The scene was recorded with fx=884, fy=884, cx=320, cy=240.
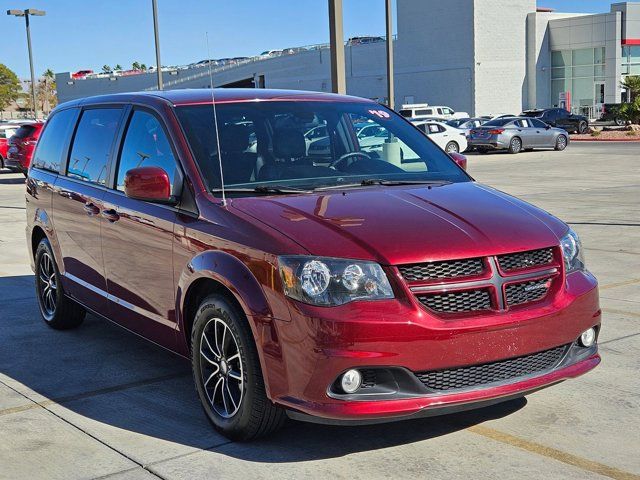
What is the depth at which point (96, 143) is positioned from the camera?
6.39 meters

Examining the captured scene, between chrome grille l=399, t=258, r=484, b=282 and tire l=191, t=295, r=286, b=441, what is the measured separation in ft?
2.86

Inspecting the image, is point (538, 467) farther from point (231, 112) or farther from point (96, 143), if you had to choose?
point (96, 143)

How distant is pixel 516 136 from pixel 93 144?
3116cm

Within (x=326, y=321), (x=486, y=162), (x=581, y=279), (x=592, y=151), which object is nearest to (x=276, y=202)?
(x=326, y=321)

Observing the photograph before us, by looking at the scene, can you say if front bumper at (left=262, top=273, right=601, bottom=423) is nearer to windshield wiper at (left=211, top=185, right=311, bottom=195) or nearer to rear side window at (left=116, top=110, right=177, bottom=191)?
windshield wiper at (left=211, top=185, right=311, bottom=195)

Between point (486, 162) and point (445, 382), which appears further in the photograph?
point (486, 162)

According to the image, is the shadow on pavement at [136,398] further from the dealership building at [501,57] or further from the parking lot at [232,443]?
the dealership building at [501,57]

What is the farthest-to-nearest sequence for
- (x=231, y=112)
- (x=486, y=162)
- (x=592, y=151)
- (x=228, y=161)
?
(x=592, y=151), (x=486, y=162), (x=231, y=112), (x=228, y=161)

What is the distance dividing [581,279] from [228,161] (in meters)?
2.12

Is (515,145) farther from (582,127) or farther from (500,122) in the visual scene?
(582,127)

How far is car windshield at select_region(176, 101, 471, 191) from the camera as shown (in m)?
5.25

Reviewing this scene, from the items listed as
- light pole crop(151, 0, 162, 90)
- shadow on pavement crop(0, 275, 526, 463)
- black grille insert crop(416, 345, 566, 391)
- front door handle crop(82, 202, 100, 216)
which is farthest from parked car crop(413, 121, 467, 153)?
black grille insert crop(416, 345, 566, 391)

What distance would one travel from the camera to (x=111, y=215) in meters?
5.84

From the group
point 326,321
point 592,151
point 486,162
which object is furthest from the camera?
point 592,151
